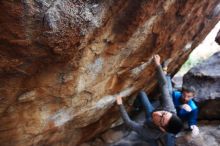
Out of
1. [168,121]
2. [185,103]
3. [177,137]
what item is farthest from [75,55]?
[177,137]

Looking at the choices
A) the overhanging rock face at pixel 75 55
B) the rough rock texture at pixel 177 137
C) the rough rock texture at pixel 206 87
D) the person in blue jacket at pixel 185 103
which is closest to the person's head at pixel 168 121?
the overhanging rock face at pixel 75 55

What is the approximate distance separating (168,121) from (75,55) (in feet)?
5.25

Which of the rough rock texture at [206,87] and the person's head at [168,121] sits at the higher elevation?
the rough rock texture at [206,87]

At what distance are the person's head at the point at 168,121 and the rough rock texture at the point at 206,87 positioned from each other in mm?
2987

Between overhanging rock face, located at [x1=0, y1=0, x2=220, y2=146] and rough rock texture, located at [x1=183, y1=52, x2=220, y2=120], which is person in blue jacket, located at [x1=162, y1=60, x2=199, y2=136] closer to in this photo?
overhanging rock face, located at [x1=0, y1=0, x2=220, y2=146]

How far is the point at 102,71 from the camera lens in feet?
16.9

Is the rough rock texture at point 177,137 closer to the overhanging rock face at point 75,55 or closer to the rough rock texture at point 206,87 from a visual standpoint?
the rough rock texture at point 206,87

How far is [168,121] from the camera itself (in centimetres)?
441

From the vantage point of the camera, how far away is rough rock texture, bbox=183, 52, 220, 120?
725 cm

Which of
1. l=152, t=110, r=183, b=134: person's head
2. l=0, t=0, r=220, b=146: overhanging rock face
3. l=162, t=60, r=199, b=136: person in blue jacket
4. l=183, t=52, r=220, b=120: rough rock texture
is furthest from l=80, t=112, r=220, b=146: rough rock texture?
l=152, t=110, r=183, b=134: person's head

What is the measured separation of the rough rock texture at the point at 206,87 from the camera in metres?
7.25

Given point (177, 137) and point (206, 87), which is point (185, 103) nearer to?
point (177, 137)

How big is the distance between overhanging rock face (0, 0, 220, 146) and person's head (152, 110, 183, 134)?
1.21 metres

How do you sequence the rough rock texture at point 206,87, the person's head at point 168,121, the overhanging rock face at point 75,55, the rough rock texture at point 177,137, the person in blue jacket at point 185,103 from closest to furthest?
the overhanging rock face at point 75,55 → the person's head at point 168,121 → the person in blue jacket at point 185,103 → the rough rock texture at point 177,137 → the rough rock texture at point 206,87
